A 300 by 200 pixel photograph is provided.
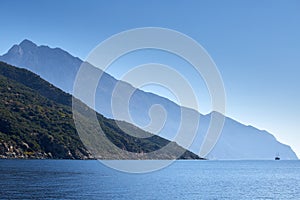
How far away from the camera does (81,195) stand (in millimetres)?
85500

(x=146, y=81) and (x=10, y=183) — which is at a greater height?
(x=146, y=81)

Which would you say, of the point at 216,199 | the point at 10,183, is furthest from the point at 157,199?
the point at 10,183

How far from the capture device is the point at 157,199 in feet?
280

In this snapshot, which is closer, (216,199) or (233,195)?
(216,199)

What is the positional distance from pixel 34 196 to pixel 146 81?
107 ft

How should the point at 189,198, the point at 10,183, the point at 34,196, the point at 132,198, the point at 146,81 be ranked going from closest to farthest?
the point at 146,81, the point at 34,196, the point at 132,198, the point at 189,198, the point at 10,183

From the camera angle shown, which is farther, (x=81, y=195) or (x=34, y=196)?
(x=81, y=195)

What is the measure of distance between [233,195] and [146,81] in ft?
146

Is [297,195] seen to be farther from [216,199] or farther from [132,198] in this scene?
[132,198]

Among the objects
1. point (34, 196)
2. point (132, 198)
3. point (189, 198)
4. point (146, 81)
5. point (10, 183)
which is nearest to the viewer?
point (146, 81)

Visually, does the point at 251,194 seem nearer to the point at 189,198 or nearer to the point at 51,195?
the point at 189,198

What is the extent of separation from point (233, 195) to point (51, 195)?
4520 centimetres

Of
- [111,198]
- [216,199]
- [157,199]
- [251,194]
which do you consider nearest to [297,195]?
[251,194]

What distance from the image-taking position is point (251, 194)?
104 meters
